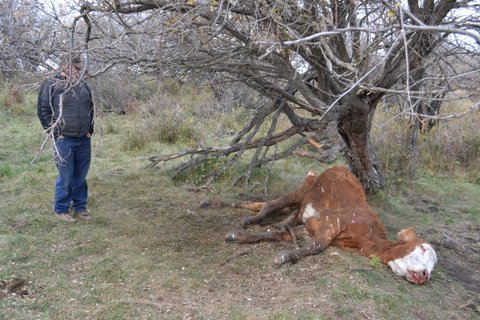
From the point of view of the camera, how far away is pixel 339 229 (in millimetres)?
4898

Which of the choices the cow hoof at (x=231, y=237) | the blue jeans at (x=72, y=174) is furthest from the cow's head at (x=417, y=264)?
the blue jeans at (x=72, y=174)

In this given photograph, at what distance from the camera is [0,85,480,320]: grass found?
382 cm

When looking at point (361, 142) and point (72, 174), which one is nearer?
point (72, 174)

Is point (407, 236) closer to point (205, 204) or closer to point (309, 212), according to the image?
point (309, 212)

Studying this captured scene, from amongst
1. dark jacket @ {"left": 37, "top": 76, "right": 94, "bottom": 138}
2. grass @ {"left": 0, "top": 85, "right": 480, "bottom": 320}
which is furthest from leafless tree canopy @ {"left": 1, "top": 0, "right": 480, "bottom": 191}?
grass @ {"left": 0, "top": 85, "right": 480, "bottom": 320}

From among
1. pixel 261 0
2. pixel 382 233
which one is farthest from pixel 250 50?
pixel 382 233

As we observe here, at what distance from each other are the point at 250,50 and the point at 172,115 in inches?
268

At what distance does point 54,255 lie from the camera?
473 centimetres

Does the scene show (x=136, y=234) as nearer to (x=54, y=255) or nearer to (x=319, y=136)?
(x=54, y=255)

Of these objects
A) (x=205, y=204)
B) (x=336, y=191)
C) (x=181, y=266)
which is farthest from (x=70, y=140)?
(x=336, y=191)

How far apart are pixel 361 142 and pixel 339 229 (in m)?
1.80

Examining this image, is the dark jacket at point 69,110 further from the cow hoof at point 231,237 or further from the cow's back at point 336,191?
the cow's back at point 336,191

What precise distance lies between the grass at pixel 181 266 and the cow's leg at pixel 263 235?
0.08 metres

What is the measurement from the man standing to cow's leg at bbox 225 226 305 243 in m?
1.85
